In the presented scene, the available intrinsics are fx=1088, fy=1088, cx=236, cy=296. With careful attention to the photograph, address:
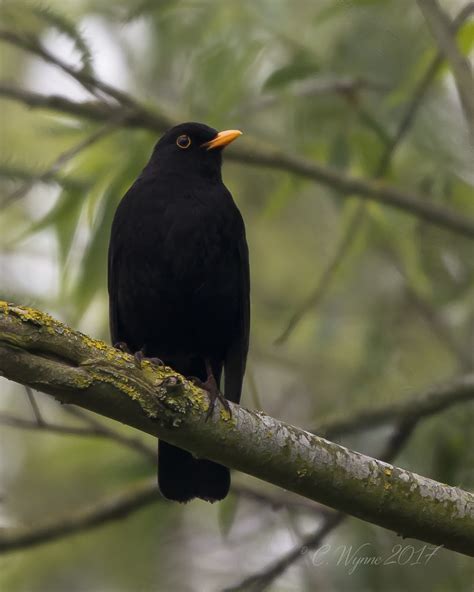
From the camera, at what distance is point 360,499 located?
12.3 ft

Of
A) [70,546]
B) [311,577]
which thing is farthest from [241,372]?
[70,546]

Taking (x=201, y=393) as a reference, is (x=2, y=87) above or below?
above

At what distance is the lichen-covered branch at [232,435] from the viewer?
3.30 m

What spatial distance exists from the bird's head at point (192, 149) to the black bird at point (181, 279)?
7.7 inches

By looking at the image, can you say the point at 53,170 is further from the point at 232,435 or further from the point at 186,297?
the point at 232,435

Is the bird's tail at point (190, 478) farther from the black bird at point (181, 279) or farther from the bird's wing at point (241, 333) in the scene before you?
the bird's wing at point (241, 333)

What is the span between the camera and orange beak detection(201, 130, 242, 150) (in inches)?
223

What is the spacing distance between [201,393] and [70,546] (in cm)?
377

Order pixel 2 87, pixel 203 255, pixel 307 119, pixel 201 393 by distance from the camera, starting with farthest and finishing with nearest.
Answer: pixel 307 119, pixel 2 87, pixel 203 255, pixel 201 393

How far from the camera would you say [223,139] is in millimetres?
5688

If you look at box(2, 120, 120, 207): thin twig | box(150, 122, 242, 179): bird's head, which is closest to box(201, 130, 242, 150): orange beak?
box(150, 122, 242, 179): bird's head

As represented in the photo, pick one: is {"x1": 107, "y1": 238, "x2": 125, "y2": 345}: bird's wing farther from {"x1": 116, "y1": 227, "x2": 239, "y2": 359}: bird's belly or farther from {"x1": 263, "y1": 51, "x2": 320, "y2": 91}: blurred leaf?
{"x1": 263, "y1": 51, "x2": 320, "y2": 91}: blurred leaf

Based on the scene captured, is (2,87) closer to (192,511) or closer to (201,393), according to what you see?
(201,393)

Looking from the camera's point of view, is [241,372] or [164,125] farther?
[164,125]
